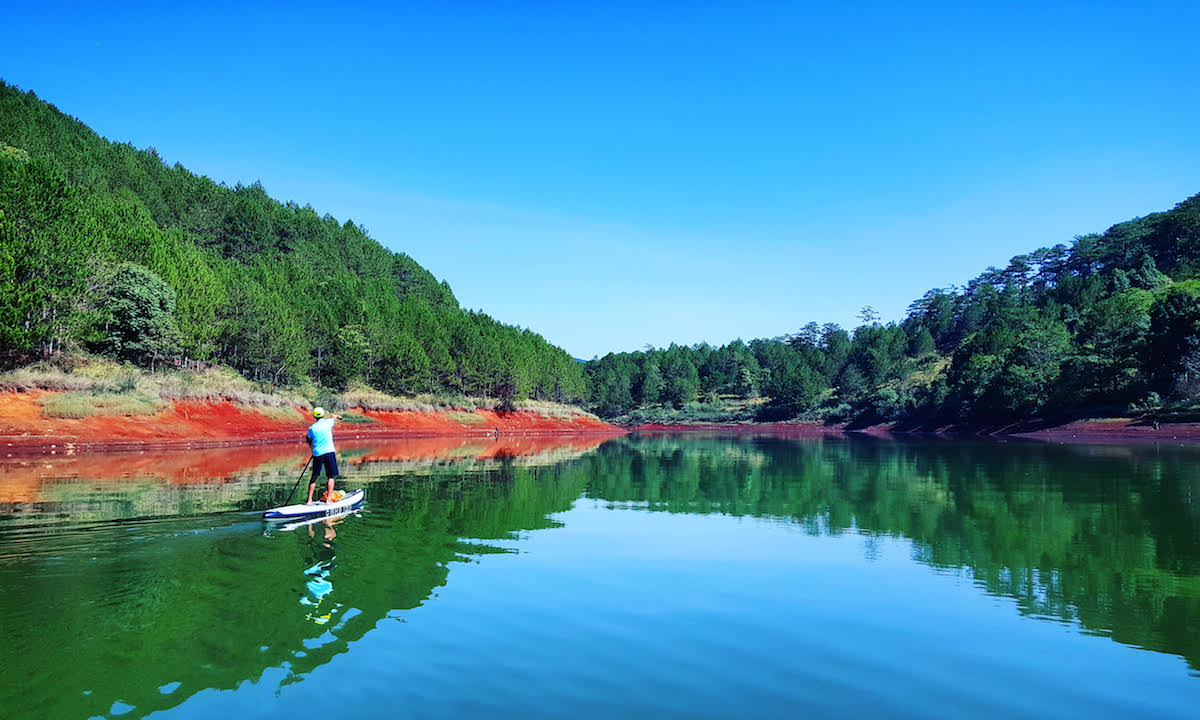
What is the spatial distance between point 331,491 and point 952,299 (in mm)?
194556

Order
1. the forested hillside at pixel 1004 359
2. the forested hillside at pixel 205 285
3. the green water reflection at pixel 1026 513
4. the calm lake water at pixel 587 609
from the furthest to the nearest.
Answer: the forested hillside at pixel 1004 359 < the forested hillside at pixel 205 285 < the green water reflection at pixel 1026 513 < the calm lake water at pixel 587 609

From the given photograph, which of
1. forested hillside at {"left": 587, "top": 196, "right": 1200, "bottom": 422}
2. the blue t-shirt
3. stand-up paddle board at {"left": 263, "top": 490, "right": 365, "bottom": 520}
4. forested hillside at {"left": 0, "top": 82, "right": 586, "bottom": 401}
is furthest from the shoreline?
the blue t-shirt

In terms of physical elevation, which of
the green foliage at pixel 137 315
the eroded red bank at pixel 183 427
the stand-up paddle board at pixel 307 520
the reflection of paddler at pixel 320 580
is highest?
the green foliage at pixel 137 315

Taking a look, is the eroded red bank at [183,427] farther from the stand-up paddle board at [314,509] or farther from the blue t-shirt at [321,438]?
the stand-up paddle board at [314,509]

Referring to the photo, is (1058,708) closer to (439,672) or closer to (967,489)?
(439,672)

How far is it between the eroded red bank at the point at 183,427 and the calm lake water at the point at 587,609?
53.2ft

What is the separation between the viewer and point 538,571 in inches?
480

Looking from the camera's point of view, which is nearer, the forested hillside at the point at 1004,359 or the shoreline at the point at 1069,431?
the shoreline at the point at 1069,431

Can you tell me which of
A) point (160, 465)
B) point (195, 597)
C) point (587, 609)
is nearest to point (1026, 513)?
point (587, 609)

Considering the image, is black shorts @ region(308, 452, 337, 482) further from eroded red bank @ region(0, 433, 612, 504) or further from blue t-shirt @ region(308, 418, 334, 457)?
eroded red bank @ region(0, 433, 612, 504)

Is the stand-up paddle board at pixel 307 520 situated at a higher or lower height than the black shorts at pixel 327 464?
lower

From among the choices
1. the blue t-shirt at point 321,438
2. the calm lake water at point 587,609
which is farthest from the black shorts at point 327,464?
the calm lake water at point 587,609

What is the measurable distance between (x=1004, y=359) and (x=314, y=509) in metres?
95.5

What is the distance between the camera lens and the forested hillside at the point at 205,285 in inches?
1622
